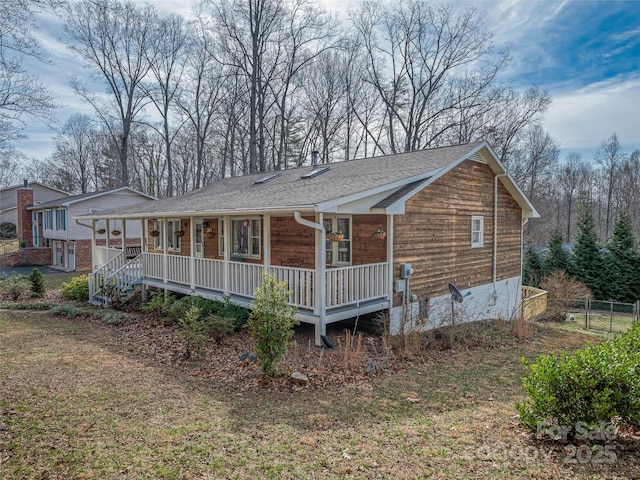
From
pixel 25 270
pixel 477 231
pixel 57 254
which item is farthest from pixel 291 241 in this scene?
pixel 57 254

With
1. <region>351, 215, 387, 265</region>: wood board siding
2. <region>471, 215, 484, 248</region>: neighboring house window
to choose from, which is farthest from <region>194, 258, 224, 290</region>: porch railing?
<region>471, 215, 484, 248</region>: neighboring house window

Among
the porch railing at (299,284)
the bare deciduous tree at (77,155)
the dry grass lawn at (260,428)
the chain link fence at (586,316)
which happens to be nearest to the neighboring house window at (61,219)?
the dry grass lawn at (260,428)

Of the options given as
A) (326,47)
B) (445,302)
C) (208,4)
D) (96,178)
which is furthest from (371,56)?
(96,178)

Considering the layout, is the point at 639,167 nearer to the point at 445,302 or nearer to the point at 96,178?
the point at 445,302

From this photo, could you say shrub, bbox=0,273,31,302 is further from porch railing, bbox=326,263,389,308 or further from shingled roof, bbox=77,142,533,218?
porch railing, bbox=326,263,389,308

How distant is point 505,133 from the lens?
29.9 meters

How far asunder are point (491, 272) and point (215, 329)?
9972 mm

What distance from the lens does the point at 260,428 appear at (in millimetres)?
4875

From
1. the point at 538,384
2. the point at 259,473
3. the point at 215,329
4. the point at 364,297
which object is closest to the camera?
the point at 259,473

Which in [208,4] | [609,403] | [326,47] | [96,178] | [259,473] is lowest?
[259,473]

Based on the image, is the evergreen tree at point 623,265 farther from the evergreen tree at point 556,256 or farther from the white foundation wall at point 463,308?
the white foundation wall at point 463,308

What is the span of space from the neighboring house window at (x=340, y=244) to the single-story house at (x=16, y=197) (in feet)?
117

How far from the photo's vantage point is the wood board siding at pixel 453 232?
422 inches

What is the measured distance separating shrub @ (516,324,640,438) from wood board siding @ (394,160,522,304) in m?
5.85
